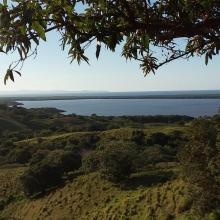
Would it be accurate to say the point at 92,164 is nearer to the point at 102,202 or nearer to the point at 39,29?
the point at 102,202

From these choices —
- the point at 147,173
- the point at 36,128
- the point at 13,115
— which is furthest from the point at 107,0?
the point at 13,115

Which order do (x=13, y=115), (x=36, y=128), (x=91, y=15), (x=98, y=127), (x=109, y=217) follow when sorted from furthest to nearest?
(x=13, y=115), (x=36, y=128), (x=98, y=127), (x=109, y=217), (x=91, y=15)

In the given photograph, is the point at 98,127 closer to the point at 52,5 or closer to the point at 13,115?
the point at 13,115

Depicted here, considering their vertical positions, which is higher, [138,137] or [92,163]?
[92,163]

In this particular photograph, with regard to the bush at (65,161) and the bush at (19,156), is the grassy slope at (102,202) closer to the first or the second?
the bush at (65,161)

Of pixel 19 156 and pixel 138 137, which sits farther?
pixel 138 137

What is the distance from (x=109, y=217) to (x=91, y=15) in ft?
113

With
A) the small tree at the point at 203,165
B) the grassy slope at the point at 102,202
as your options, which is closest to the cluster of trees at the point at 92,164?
the grassy slope at the point at 102,202

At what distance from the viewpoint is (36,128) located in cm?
12756

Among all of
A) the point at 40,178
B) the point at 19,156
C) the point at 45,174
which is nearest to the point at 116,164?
the point at 45,174

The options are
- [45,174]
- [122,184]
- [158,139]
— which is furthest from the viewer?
[158,139]

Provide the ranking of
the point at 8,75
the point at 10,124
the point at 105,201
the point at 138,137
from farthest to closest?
the point at 10,124 < the point at 138,137 < the point at 105,201 < the point at 8,75

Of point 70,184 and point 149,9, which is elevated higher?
point 149,9

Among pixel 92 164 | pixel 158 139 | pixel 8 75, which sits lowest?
pixel 158 139
